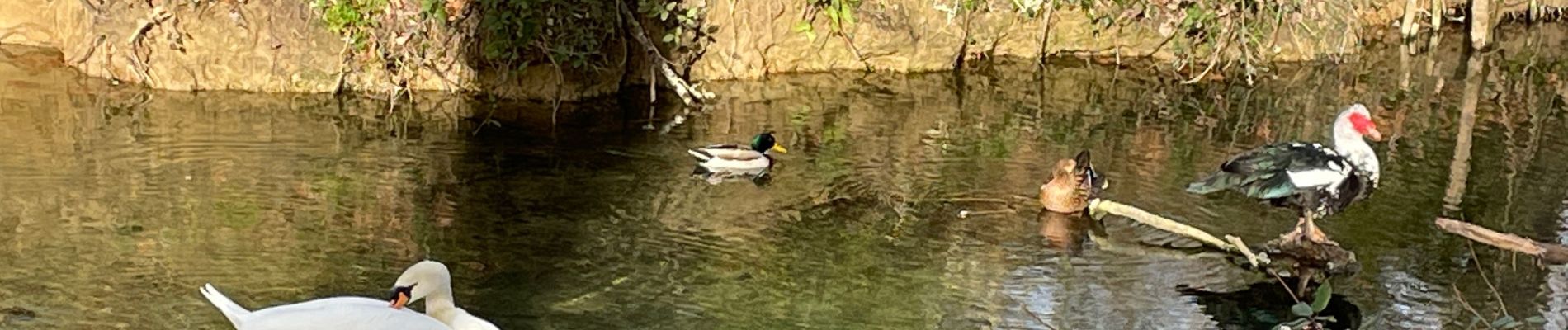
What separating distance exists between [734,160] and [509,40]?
233 cm

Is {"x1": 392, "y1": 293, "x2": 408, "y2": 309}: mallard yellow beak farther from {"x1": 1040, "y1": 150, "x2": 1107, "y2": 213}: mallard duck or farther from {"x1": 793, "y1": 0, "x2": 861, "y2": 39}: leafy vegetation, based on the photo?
{"x1": 793, "y1": 0, "x2": 861, "y2": 39}: leafy vegetation

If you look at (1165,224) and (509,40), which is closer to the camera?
(1165,224)

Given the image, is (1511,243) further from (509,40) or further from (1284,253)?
(509,40)

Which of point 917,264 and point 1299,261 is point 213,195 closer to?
point 917,264

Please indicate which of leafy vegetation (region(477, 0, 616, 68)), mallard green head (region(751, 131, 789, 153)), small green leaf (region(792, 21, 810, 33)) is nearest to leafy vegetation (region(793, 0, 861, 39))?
small green leaf (region(792, 21, 810, 33))

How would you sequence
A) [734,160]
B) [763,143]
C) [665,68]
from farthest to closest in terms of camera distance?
[665,68] → [763,143] → [734,160]

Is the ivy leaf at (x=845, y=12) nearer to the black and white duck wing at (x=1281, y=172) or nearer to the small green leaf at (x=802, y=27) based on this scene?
the small green leaf at (x=802, y=27)

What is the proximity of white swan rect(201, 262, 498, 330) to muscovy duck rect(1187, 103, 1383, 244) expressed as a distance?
9.60 feet

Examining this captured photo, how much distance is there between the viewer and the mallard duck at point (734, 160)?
24.6 feet

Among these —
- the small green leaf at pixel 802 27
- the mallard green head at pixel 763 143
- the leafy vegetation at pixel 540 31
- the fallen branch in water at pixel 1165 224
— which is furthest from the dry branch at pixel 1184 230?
the small green leaf at pixel 802 27

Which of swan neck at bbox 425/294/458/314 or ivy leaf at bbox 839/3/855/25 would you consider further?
ivy leaf at bbox 839/3/855/25

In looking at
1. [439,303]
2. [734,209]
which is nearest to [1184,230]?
[734,209]

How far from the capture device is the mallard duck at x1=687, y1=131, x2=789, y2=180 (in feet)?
24.6

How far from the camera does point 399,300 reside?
461 centimetres
